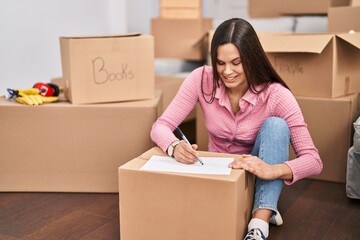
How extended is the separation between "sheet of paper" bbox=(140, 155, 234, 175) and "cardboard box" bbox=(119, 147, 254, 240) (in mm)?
25

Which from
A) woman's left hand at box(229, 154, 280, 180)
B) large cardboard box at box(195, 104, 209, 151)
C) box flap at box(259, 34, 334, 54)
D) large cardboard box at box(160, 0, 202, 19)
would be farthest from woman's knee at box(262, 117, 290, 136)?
large cardboard box at box(160, 0, 202, 19)

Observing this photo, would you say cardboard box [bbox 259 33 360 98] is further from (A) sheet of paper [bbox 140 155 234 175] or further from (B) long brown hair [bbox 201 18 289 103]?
(A) sheet of paper [bbox 140 155 234 175]

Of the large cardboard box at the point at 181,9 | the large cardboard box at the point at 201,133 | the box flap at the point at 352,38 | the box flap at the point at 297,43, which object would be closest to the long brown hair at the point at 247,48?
the box flap at the point at 297,43

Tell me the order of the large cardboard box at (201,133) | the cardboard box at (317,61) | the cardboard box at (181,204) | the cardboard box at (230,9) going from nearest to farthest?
the cardboard box at (181,204) < the cardboard box at (317,61) < the large cardboard box at (201,133) < the cardboard box at (230,9)

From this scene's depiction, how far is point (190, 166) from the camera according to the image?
4.15 ft

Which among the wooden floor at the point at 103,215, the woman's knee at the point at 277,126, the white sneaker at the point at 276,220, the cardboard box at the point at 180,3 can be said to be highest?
the cardboard box at the point at 180,3

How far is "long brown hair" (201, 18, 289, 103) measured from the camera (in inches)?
53.0

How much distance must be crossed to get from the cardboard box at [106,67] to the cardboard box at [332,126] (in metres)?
0.67

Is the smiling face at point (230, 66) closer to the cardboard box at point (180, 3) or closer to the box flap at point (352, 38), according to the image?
the box flap at point (352, 38)

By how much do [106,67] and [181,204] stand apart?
2.31 ft

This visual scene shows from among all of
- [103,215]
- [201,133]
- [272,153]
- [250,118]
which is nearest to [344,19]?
[201,133]

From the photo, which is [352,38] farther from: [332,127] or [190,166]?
[190,166]

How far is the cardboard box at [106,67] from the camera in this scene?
1.67 metres

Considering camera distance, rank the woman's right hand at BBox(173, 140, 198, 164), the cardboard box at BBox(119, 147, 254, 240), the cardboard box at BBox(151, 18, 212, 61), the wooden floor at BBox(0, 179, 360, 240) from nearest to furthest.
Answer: the cardboard box at BBox(119, 147, 254, 240)
the woman's right hand at BBox(173, 140, 198, 164)
the wooden floor at BBox(0, 179, 360, 240)
the cardboard box at BBox(151, 18, 212, 61)
